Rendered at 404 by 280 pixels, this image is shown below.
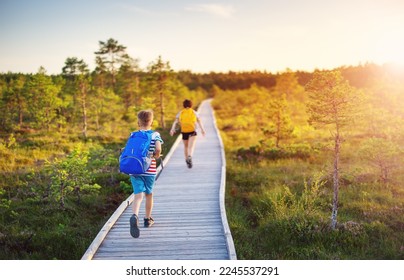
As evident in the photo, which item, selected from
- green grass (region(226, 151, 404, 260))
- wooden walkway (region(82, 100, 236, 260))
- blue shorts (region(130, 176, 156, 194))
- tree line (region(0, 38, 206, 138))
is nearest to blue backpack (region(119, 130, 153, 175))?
blue shorts (region(130, 176, 156, 194))

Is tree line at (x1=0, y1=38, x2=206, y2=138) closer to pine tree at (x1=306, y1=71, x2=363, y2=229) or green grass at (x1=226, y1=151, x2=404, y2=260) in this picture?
green grass at (x1=226, y1=151, x2=404, y2=260)

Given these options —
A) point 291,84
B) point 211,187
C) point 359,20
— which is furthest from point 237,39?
point 291,84

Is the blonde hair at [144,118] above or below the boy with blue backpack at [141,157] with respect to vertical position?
above

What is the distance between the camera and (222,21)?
7074 mm

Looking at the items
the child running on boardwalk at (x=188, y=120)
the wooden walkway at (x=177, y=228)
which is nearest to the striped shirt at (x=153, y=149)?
the wooden walkway at (x=177, y=228)

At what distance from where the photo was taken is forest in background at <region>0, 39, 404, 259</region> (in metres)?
6.46

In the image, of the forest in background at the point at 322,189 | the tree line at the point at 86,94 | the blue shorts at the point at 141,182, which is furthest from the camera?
the tree line at the point at 86,94

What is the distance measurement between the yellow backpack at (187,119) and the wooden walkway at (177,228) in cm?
116

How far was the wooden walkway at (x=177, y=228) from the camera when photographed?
17.4 feet

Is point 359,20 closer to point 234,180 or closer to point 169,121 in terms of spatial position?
point 234,180

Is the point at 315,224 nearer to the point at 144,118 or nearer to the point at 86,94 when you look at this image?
the point at 144,118

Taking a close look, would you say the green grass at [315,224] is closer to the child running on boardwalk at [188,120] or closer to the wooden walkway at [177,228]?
the wooden walkway at [177,228]

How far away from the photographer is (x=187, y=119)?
9.57 meters

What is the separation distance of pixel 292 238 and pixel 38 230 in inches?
173
